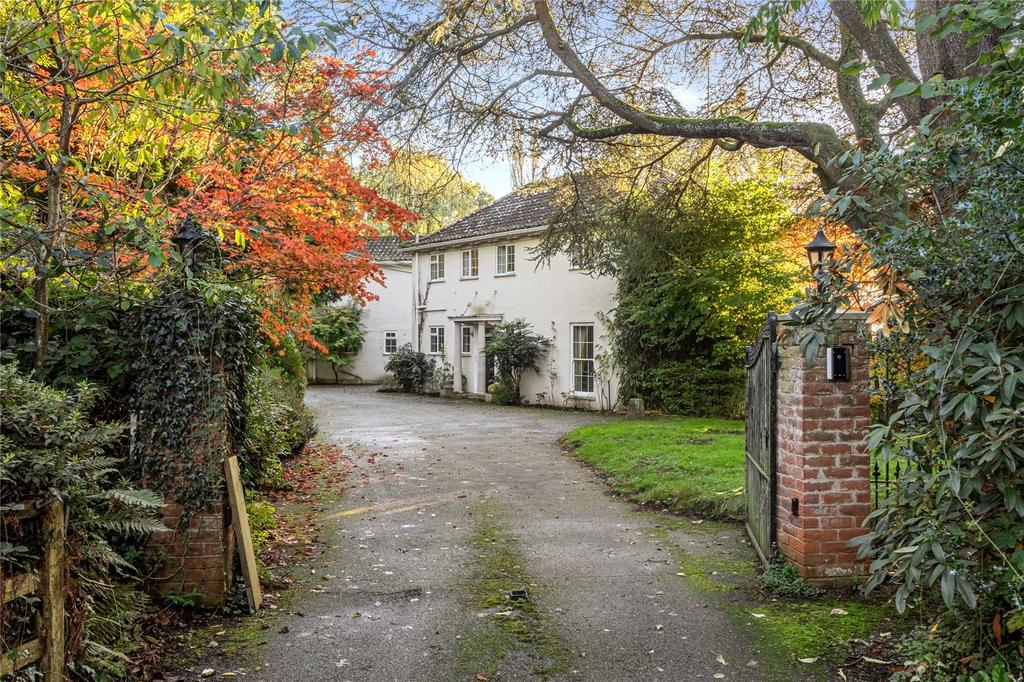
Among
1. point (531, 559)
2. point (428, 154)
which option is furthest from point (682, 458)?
point (428, 154)

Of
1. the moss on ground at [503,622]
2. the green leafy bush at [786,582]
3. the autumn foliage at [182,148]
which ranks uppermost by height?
the autumn foliage at [182,148]

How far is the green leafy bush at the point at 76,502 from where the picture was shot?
339 cm

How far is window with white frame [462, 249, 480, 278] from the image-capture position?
82.9 ft

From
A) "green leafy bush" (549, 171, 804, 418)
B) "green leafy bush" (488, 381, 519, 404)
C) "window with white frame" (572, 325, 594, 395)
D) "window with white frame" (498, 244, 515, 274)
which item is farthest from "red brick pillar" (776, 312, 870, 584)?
"window with white frame" (498, 244, 515, 274)

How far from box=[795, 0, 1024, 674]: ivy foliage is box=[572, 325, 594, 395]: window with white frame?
57.0ft

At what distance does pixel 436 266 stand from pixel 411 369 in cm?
398

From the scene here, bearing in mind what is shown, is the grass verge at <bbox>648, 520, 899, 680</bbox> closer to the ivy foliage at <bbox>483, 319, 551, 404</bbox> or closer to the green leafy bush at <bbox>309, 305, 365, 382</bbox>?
the ivy foliage at <bbox>483, 319, 551, 404</bbox>

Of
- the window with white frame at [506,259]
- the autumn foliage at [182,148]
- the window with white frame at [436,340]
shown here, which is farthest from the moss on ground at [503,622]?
the window with white frame at [436,340]

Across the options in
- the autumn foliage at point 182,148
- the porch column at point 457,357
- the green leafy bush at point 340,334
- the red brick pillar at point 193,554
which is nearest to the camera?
the autumn foliage at point 182,148

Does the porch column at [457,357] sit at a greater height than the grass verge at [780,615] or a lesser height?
greater

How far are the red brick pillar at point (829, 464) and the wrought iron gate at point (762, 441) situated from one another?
38 centimetres

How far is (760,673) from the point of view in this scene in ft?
13.8

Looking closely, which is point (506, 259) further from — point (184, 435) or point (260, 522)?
point (184, 435)

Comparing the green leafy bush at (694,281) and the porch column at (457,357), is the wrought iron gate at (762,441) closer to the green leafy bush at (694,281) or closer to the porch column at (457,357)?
the green leafy bush at (694,281)
